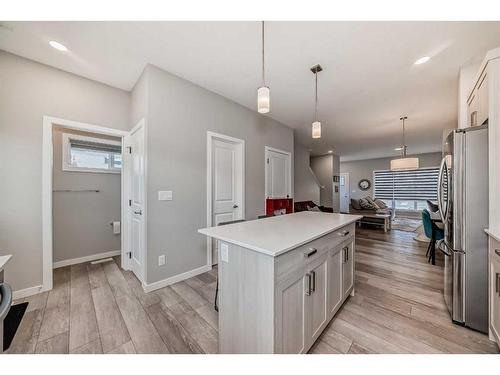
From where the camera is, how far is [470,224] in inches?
62.8

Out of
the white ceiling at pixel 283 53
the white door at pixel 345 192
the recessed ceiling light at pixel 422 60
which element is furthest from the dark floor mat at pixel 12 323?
the white door at pixel 345 192

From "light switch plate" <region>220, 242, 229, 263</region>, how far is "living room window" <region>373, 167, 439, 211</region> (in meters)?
10.1

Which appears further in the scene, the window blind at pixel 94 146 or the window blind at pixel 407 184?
the window blind at pixel 407 184

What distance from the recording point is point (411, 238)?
15.3 ft

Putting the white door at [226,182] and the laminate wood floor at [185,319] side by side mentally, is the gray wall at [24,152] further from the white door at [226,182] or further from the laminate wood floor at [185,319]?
the white door at [226,182]

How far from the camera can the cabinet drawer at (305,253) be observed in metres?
1.05

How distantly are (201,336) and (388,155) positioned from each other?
32.4 feet

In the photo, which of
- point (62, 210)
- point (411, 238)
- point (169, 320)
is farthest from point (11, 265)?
point (411, 238)

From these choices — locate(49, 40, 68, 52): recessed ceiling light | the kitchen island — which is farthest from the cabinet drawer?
locate(49, 40, 68, 52): recessed ceiling light

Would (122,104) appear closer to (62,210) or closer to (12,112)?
(12,112)

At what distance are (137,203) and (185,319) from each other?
1.59 m

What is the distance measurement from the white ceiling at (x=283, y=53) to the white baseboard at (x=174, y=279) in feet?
8.66

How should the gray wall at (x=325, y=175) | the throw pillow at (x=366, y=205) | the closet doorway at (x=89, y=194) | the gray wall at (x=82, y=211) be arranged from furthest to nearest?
the gray wall at (x=325, y=175), the throw pillow at (x=366, y=205), the gray wall at (x=82, y=211), the closet doorway at (x=89, y=194)

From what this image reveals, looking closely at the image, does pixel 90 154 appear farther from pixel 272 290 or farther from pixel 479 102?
pixel 479 102
